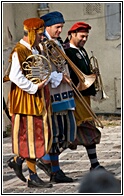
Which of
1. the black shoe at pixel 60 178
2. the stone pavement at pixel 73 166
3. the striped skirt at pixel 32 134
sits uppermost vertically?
the striped skirt at pixel 32 134

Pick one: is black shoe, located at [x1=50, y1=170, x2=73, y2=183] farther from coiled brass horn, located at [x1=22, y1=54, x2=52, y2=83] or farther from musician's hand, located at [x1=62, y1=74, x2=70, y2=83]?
coiled brass horn, located at [x1=22, y1=54, x2=52, y2=83]

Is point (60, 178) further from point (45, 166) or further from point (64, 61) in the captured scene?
point (64, 61)

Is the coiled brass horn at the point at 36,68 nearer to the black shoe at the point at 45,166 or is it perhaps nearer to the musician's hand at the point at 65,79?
the musician's hand at the point at 65,79

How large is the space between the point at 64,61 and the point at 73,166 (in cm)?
178

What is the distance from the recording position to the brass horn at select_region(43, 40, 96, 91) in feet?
22.4

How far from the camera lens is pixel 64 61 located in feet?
22.8

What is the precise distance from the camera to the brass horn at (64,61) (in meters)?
6.84

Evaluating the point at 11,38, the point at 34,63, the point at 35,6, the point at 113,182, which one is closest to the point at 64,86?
the point at 34,63

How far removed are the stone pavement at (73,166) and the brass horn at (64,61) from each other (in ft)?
3.33

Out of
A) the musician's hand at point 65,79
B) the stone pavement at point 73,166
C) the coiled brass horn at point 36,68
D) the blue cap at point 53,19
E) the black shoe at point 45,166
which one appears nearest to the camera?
the coiled brass horn at point 36,68

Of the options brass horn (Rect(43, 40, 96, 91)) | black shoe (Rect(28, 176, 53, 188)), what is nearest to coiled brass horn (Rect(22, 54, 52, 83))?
brass horn (Rect(43, 40, 96, 91))

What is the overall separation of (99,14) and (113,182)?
1178 centimetres

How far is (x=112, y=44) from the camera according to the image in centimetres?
1428

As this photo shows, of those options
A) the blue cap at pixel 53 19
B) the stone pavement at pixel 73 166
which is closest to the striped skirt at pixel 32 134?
the stone pavement at pixel 73 166
